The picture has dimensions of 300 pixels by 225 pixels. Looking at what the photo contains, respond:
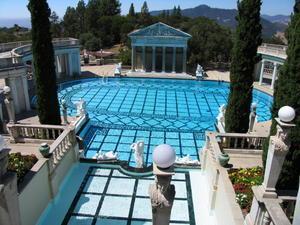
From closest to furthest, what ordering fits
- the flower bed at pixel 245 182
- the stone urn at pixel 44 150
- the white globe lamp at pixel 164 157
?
the white globe lamp at pixel 164 157 < the flower bed at pixel 245 182 < the stone urn at pixel 44 150

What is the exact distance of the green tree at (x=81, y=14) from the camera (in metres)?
70.8

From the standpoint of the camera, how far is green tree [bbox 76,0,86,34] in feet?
232

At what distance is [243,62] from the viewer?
12766mm

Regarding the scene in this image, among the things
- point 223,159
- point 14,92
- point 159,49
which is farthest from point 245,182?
point 159,49

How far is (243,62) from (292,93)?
6297 millimetres

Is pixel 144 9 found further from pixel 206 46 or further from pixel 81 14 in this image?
pixel 206 46

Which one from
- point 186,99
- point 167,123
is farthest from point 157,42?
point 167,123

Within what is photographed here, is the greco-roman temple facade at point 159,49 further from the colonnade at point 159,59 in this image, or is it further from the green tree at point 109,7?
the green tree at point 109,7

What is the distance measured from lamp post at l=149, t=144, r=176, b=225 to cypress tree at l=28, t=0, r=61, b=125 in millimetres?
11797

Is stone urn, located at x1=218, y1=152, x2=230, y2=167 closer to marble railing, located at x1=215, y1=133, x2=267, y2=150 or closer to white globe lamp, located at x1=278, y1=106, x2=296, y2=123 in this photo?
marble railing, located at x1=215, y1=133, x2=267, y2=150

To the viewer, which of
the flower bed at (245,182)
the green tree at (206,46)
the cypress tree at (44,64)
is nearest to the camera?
Answer: the flower bed at (245,182)

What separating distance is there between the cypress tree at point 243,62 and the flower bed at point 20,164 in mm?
9139

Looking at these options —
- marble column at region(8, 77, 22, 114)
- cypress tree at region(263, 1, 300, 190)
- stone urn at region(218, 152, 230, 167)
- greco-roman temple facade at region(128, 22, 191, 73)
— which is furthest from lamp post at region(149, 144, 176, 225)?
greco-roman temple facade at region(128, 22, 191, 73)

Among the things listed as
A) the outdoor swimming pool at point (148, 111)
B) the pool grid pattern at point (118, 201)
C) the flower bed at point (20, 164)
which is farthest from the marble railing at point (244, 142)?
the flower bed at point (20, 164)
